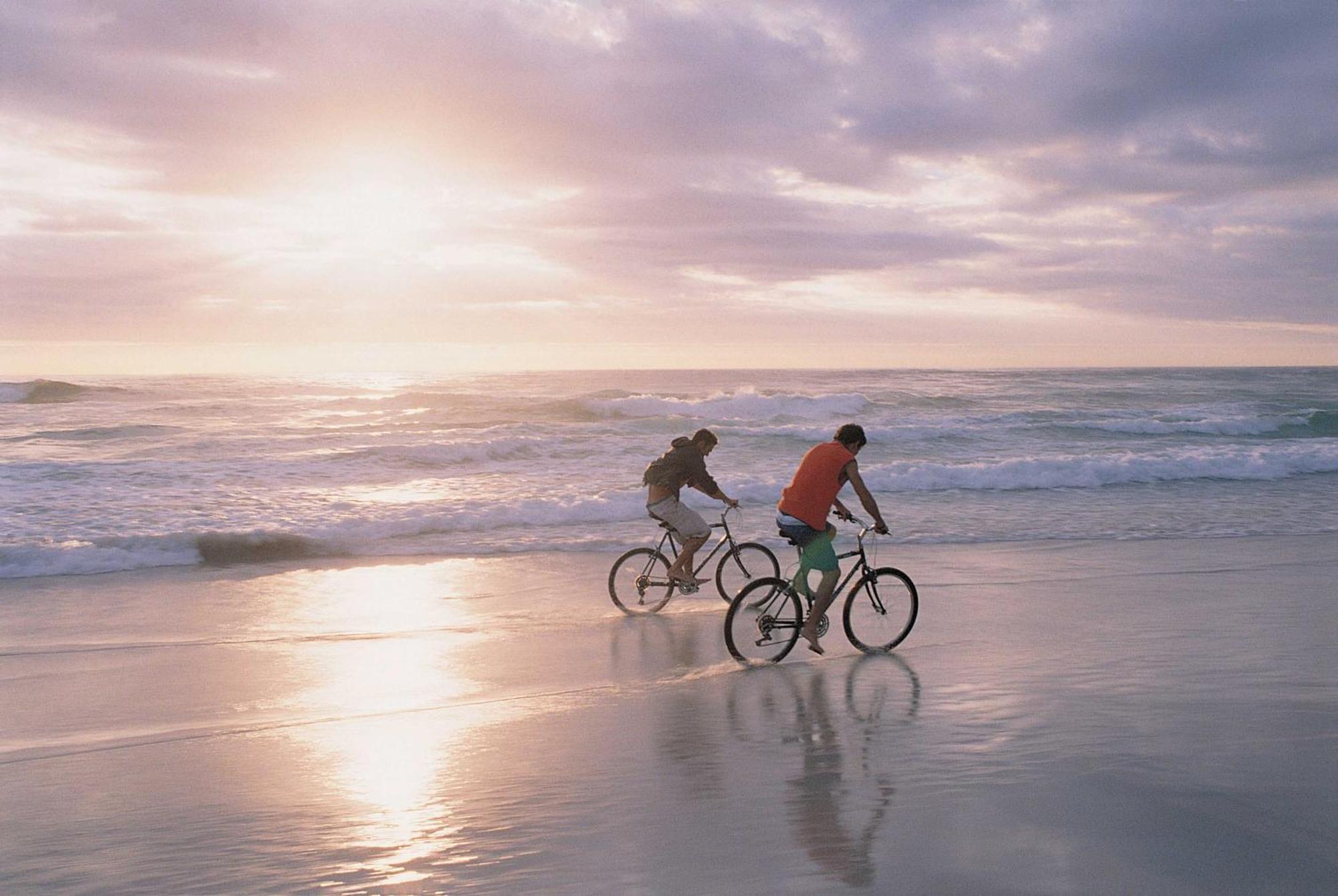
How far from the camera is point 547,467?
25625 millimetres

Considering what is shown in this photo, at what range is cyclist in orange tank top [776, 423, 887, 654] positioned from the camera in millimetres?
7566

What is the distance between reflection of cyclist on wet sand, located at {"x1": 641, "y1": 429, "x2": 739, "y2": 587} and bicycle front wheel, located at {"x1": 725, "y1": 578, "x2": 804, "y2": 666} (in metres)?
1.55

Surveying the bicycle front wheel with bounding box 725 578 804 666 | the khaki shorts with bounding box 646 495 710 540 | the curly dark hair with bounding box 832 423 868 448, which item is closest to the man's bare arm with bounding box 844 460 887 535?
the curly dark hair with bounding box 832 423 868 448

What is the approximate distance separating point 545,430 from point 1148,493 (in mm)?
20057

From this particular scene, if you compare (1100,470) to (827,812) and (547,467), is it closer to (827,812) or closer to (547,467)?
(547,467)

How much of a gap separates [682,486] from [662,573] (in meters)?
1.09

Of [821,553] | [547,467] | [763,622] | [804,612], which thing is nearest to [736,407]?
[547,467]

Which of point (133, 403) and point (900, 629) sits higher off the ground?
point (133, 403)

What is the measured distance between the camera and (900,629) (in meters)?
8.64

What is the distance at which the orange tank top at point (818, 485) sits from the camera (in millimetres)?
7594

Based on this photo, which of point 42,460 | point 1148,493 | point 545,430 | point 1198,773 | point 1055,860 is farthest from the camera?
point 545,430

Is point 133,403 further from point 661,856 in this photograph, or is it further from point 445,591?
point 661,856

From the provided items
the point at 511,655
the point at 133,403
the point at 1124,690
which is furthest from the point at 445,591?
the point at 133,403

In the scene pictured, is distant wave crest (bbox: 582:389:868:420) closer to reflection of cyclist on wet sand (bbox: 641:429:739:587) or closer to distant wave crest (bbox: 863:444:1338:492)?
distant wave crest (bbox: 863:444:1338:492)
